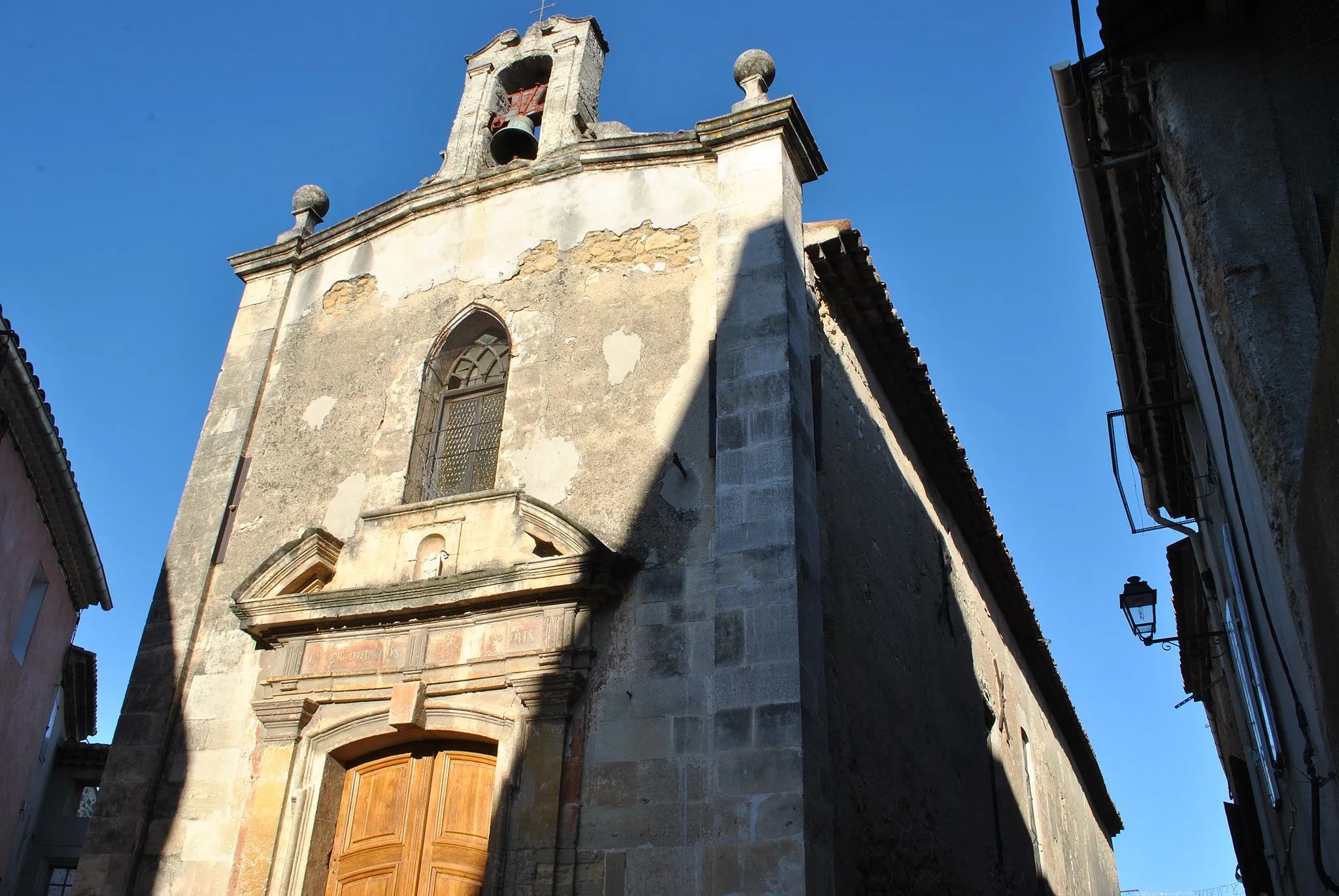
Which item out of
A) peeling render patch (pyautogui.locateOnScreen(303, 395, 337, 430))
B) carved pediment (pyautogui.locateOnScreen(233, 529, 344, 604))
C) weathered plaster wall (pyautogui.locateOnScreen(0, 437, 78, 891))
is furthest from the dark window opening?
carved pediment (pyautogui.locateOnScreen(233, 529, 344, 604))

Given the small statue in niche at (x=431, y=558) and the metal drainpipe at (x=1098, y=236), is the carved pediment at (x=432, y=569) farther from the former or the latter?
the metal drainpipe at (x=1098, y=236)

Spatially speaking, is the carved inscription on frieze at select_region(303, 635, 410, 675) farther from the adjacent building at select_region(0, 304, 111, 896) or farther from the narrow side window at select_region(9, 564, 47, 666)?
the narrow side window at select_region(9, 564, 47, 666)

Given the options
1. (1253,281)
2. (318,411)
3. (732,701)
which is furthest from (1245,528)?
(318,411)

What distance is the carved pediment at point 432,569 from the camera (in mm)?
6406

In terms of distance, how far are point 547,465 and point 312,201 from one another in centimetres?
420

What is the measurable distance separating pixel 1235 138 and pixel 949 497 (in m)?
7.25

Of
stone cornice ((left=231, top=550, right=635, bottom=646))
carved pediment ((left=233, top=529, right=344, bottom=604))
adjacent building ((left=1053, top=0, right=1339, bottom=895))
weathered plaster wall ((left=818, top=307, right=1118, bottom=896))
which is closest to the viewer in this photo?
adjacent building ((left=1053, top=0, right=1339, bottom=895))

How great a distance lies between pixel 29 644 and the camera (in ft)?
45.5

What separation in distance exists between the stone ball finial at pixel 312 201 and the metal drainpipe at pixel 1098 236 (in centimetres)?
647

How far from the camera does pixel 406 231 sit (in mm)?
8969

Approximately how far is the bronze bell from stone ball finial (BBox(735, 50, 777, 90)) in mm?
1951

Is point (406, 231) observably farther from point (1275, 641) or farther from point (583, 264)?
point (1275, 641)

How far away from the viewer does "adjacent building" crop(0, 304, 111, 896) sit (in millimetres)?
11727

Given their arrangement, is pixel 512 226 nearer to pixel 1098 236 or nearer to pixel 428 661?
pixel 428 661
